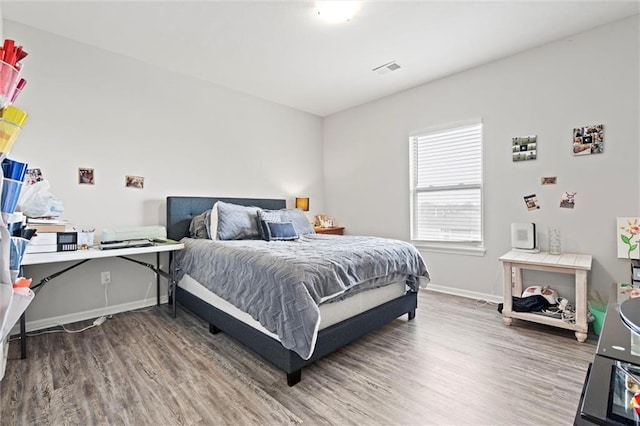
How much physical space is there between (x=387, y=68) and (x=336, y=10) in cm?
119

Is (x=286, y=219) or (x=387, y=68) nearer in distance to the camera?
(x=387, y=68)

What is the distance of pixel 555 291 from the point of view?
2.93 metres

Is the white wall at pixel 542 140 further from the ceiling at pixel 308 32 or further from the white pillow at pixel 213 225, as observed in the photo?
the white pillow at pixel 213 225

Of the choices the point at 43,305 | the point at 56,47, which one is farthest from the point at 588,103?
the point at 43,305

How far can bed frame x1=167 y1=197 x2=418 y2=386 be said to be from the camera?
1880 millimetres

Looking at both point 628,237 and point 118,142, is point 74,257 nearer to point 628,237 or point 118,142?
point 118,142

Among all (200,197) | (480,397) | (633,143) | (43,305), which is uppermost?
(633,143)

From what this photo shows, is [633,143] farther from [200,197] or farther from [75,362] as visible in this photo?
[75,362]

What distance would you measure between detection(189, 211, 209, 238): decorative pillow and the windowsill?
2656mm

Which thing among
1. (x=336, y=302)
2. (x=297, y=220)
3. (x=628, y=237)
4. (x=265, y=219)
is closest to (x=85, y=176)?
(x=265, y=219)

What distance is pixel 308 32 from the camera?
2734 mm

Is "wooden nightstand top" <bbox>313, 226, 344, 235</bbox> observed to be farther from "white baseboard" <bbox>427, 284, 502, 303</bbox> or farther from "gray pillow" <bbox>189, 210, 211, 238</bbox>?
"gray pillow" <bbox>189, 210, 211, 238</bbox>

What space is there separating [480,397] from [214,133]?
3731 mm

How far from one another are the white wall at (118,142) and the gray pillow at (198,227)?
1.13 ft
